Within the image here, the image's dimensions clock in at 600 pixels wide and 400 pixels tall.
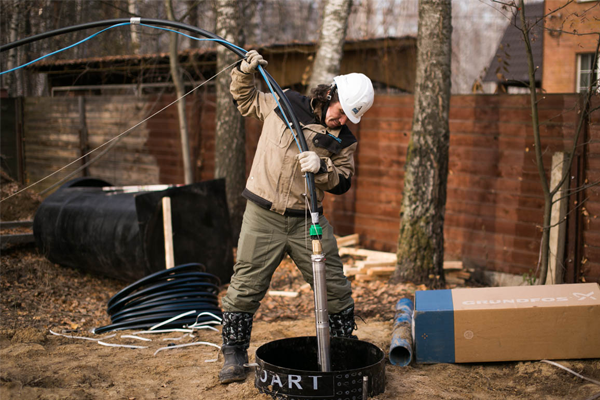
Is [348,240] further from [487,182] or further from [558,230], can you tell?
[558,230]

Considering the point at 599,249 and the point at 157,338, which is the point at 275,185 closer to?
the point at 157,338

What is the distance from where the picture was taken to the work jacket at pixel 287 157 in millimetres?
3820

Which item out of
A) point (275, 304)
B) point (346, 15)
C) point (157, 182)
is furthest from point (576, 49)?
point (275, 304)

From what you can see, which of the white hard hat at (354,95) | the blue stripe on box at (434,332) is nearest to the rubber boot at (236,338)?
the blue stripe on box at (434,332)

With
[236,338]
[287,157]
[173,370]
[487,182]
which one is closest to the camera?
[287,157]

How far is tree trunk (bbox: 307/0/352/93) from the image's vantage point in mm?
8016

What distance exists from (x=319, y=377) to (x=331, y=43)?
575 cm

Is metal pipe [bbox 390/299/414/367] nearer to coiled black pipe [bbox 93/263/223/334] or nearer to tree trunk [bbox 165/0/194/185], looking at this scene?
coiled black pipe [bbox 93/263/223/334]

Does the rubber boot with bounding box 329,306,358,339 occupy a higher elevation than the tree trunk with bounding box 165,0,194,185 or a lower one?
lower

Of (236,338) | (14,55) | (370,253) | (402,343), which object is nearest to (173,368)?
(236,338)

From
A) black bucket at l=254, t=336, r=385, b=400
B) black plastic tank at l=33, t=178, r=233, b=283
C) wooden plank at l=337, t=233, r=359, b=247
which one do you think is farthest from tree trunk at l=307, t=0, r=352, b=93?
black bucket at l=254, t=336, r=385, b=400

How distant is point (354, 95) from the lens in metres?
3.67

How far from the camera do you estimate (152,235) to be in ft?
21.0

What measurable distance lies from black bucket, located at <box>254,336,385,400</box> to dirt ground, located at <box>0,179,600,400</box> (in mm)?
124
